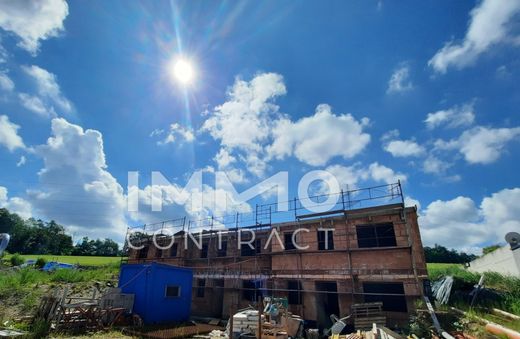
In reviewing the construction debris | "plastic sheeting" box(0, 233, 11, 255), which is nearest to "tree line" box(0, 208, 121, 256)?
"plastic sheeting" box(0, 233, 11, 255)

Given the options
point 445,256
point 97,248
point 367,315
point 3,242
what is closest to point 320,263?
point 367,315

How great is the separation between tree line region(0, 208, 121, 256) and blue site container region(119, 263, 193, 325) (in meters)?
70.0

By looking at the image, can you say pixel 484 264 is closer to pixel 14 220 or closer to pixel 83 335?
pixel 83 335

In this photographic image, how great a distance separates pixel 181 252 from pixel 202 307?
16.8ft

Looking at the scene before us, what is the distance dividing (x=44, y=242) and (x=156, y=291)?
→ 77716mm

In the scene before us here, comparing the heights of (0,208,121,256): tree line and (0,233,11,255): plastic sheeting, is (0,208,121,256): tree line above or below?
above

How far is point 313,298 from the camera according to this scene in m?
16.1

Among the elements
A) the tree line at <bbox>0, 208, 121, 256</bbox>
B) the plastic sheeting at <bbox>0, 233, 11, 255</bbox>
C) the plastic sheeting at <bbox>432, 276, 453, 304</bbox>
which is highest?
the tree line at <bbox>0, 208, 121, 256</bbox>

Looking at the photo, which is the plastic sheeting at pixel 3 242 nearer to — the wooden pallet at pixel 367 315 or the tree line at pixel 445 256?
the wooden pallet at pixel 367 315

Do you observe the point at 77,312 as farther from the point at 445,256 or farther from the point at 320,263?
the point at 445,256

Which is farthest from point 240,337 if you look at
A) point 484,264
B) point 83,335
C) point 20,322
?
point 484,264

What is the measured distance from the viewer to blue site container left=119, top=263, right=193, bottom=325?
14477 mm

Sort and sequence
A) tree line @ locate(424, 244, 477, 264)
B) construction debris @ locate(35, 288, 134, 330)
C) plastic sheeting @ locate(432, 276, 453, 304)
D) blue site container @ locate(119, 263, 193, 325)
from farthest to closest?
tree line @ locate(424, 244, 477, 264)
blue site container @ locate(119, 263, 193, 325)
plastic sheeting @ locate(432, 276, 453, 304)
construction debris @ locate(35, 288, 134, 330)

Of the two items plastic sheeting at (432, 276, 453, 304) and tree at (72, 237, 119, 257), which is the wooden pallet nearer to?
plastic sheeting at (432, 276, 453, 304)
